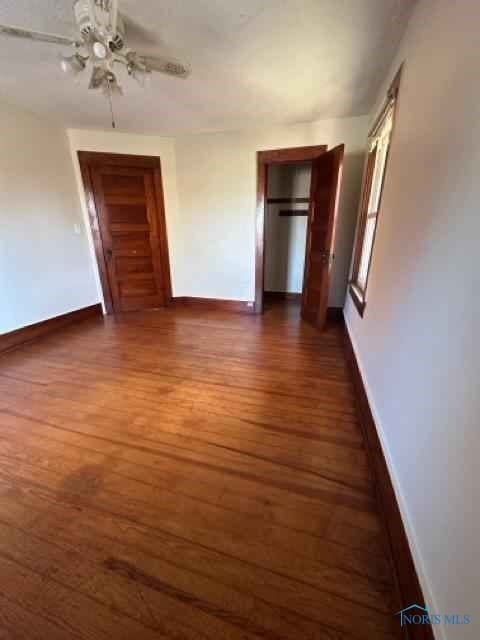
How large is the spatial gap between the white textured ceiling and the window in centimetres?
40

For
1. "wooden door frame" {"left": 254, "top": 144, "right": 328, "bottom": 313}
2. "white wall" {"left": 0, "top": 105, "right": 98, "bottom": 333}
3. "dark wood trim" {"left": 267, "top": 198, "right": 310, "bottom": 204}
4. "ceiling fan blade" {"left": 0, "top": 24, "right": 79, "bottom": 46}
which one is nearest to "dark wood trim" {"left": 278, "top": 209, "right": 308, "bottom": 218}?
"dark wood trim" {"left": 267, "top": 198, "right": 310, "bottom": 204}

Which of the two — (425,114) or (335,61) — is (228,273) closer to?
(335,61)

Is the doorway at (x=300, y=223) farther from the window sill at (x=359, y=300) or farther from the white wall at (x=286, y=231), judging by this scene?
the window sill at (x=359, y=300)

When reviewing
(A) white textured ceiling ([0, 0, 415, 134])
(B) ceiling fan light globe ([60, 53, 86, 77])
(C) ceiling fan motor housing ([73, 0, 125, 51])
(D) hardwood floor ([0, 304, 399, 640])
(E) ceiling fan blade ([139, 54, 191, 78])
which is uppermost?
(A) white textured ceiling ([0, 0, 415, 134])

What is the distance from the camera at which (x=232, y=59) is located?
77.0 inches

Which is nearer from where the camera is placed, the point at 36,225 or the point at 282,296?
the point at 36,225

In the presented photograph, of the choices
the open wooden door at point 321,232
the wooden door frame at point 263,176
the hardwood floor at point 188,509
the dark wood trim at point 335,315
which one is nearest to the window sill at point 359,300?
the open wooden door at point 321,232

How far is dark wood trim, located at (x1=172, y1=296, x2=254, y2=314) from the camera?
410 cm

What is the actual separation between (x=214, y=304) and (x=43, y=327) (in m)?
2.31

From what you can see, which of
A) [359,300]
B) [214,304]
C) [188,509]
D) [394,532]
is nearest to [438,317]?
[394,532]

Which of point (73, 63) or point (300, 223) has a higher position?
point (73, 63)

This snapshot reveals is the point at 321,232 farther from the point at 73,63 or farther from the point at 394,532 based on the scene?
the point at 394,532

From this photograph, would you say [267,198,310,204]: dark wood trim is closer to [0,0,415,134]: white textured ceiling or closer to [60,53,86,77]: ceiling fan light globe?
[0,0,415,134]: white textured ceiling

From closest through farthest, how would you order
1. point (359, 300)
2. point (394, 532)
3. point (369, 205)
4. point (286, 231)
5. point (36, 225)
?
point (394, 532)
point (359, 300)
point (369, 205)
point (36, 225)
point (286, 231)
